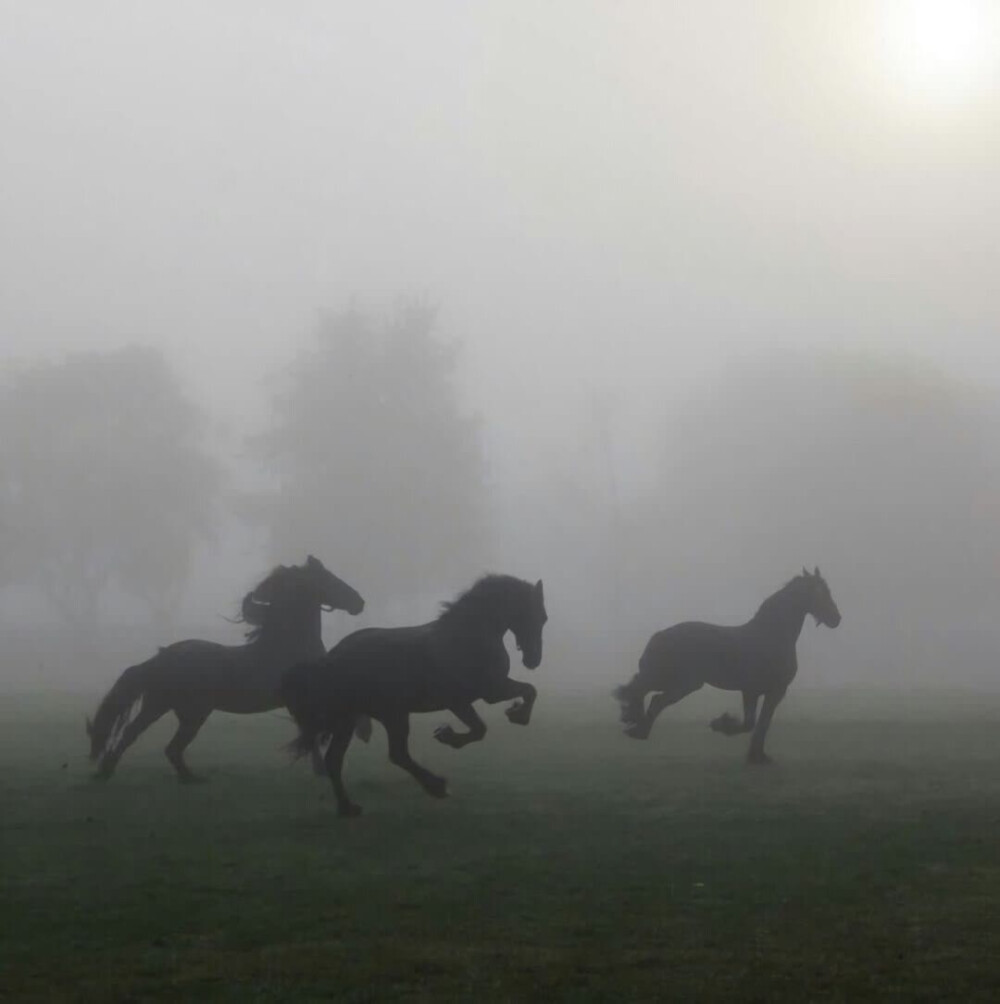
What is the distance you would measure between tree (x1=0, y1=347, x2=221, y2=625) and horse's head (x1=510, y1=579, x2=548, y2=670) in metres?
49.3

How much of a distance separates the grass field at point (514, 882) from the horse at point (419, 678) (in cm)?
76

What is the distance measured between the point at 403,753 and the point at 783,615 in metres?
6.88

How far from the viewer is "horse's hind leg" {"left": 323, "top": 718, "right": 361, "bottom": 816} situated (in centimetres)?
1474

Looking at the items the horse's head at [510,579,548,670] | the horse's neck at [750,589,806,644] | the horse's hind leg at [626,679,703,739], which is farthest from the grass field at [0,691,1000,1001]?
the horse's neck at [750,589,806,644]

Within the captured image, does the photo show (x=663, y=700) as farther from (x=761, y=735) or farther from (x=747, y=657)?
(x=761, y=735)

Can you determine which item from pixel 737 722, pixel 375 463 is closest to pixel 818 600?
pixel 737 722

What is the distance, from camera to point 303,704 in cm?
1484

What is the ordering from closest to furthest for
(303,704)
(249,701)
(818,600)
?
(303,704)
(249,701)
(818,600)

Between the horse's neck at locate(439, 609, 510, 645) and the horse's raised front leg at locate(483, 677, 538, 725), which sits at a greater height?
the horse's neck at locate(439, 609, 510, 645)

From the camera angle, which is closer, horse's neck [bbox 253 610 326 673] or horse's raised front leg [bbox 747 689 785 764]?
horse's neck [bbox 253 610 326 673]

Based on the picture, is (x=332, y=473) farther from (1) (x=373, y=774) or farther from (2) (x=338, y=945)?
(2) (x=338, y=945)

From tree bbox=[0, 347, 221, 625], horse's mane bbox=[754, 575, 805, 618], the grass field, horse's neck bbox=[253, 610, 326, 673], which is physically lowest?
the grass field

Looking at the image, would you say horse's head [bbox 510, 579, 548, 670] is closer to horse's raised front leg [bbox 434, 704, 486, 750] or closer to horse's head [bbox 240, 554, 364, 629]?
horse's raised front leg [bbox 434, 704, 486, 750]

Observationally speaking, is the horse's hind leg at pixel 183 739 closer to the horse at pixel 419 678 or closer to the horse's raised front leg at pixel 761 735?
the horse at pixel 419 678
